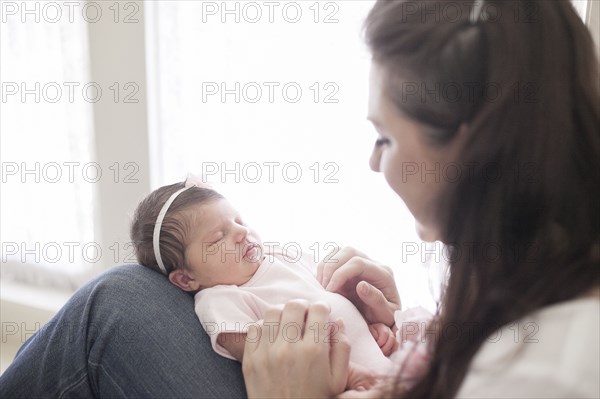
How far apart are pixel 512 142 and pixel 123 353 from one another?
0.70m

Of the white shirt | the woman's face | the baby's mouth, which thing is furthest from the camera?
the baby's mouth

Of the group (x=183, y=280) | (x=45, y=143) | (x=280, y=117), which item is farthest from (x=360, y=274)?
(x=45, y=143)

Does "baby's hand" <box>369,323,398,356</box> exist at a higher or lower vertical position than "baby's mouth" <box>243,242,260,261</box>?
lower

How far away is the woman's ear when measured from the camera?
4.09 ft

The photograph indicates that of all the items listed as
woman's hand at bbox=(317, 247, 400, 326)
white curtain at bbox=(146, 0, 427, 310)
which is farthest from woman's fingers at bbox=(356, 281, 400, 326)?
white curtain at bbox=(146, 0, 427, 310)

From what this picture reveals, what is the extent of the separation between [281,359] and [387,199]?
0.88 m

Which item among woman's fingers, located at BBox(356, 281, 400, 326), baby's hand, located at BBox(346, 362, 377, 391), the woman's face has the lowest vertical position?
baby's hand, located at BBox(346, 362, 377, 391)

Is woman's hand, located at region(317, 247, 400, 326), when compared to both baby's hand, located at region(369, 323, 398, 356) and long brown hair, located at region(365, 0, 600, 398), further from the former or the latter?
long brown hair, located at region(365, 0, 600, 398)

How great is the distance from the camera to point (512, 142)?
2.71ft

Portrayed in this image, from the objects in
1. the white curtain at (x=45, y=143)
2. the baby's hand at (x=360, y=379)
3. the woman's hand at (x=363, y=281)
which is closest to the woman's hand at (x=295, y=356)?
the baby's hand at (x=360, y=379)

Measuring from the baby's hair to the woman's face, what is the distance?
44cm

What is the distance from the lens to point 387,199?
1.81 metres

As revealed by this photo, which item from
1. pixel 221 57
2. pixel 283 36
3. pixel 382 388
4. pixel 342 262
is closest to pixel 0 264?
pixel 221 57

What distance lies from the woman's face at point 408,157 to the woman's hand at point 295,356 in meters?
0.24
